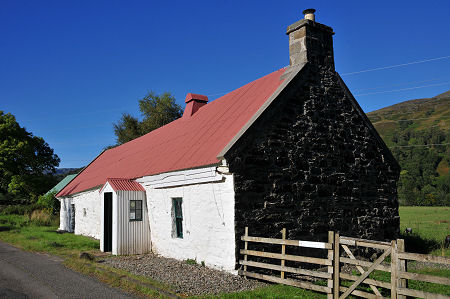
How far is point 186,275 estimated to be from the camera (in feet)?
30.9

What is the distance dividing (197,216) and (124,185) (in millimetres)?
4197

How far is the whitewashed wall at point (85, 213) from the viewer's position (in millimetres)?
18234

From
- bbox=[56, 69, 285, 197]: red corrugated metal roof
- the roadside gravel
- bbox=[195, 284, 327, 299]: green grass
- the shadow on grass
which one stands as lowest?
the shadow on grass

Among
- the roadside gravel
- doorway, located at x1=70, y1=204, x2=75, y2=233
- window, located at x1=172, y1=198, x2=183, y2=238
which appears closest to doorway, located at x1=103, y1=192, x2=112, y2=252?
the roadside gravel

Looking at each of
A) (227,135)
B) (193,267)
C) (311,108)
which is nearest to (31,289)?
(193,267)

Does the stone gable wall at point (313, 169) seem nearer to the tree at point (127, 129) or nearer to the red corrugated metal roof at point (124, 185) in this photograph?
the red corrugated metal roof at point (124, 185)

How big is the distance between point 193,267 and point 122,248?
3735 mm

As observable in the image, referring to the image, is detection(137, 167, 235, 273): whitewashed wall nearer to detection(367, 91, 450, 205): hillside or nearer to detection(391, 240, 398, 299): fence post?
detection(391, 240, 398, 299): fence post

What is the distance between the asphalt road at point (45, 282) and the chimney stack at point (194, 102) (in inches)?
355

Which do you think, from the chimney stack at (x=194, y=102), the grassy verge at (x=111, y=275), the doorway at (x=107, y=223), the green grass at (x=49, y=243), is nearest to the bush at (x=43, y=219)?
the green grass at (x=49, y=243)

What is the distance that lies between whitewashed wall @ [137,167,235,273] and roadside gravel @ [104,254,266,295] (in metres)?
0.38

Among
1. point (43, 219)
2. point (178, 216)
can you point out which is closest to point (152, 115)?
point (43, 219)

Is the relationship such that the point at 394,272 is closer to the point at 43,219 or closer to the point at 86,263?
the point at 86,263

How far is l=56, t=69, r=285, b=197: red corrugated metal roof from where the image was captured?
1137cm
